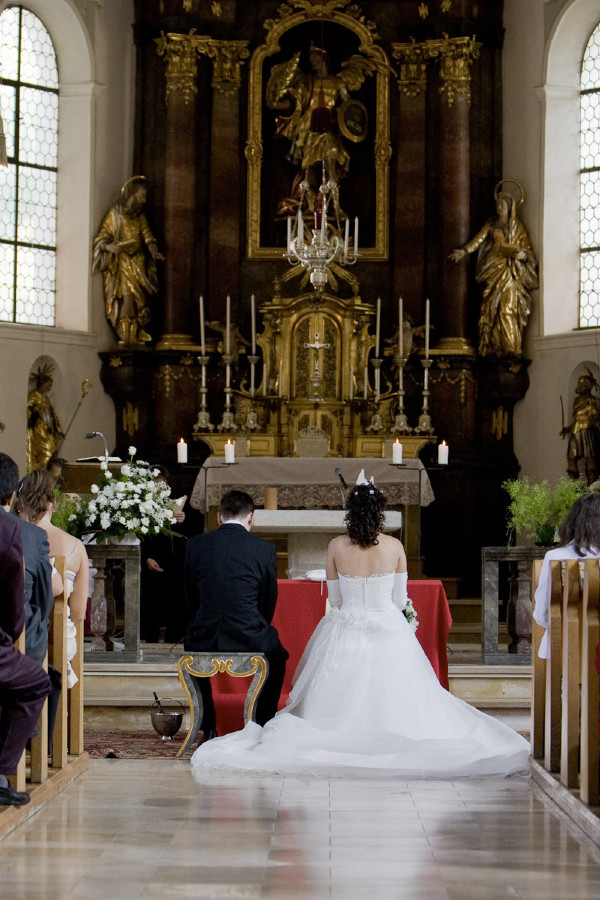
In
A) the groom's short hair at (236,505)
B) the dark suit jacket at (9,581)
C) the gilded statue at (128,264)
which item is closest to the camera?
the dark suit jacket at (9,581)

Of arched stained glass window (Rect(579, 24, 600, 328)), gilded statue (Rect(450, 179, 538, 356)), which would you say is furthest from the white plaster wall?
arched stained glass window (Rect(579, 24, 600, 328))

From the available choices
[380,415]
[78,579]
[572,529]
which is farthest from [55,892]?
[380,415]

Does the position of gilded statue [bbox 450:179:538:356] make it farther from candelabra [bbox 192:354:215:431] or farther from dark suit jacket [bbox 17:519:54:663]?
dark suit jacket [bbox 17:519:54:663]

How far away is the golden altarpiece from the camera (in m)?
15.2

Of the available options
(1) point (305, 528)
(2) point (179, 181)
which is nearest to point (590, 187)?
(2) point (179, 181)

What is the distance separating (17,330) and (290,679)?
24.9ft

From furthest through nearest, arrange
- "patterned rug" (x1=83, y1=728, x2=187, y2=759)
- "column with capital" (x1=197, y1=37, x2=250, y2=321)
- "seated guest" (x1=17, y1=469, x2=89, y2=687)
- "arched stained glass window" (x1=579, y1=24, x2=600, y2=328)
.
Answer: "arched stained glass window" (x1=579, y1=24, x2=600, y2=328) < "column with capital" (x1=197, y1=37, x2=250, y2=321) < "patterned rug" (x1=83, y1=728, x2=187, y2=759) < "seated guest" (x1=17, y1=469, x2=89, y2=687)

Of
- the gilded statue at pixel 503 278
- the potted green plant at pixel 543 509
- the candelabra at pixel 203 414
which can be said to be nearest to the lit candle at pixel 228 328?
the candelabra at pixel 203 414

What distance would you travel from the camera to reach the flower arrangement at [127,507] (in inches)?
351

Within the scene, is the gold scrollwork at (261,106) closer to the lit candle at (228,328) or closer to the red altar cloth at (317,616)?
the lit candle at (228,328)

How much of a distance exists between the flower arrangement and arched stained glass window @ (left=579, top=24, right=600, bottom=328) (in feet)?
26.9

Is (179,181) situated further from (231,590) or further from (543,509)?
(231,590)

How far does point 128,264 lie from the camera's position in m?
15.5

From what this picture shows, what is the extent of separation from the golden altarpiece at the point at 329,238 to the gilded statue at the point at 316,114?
0.09ft
